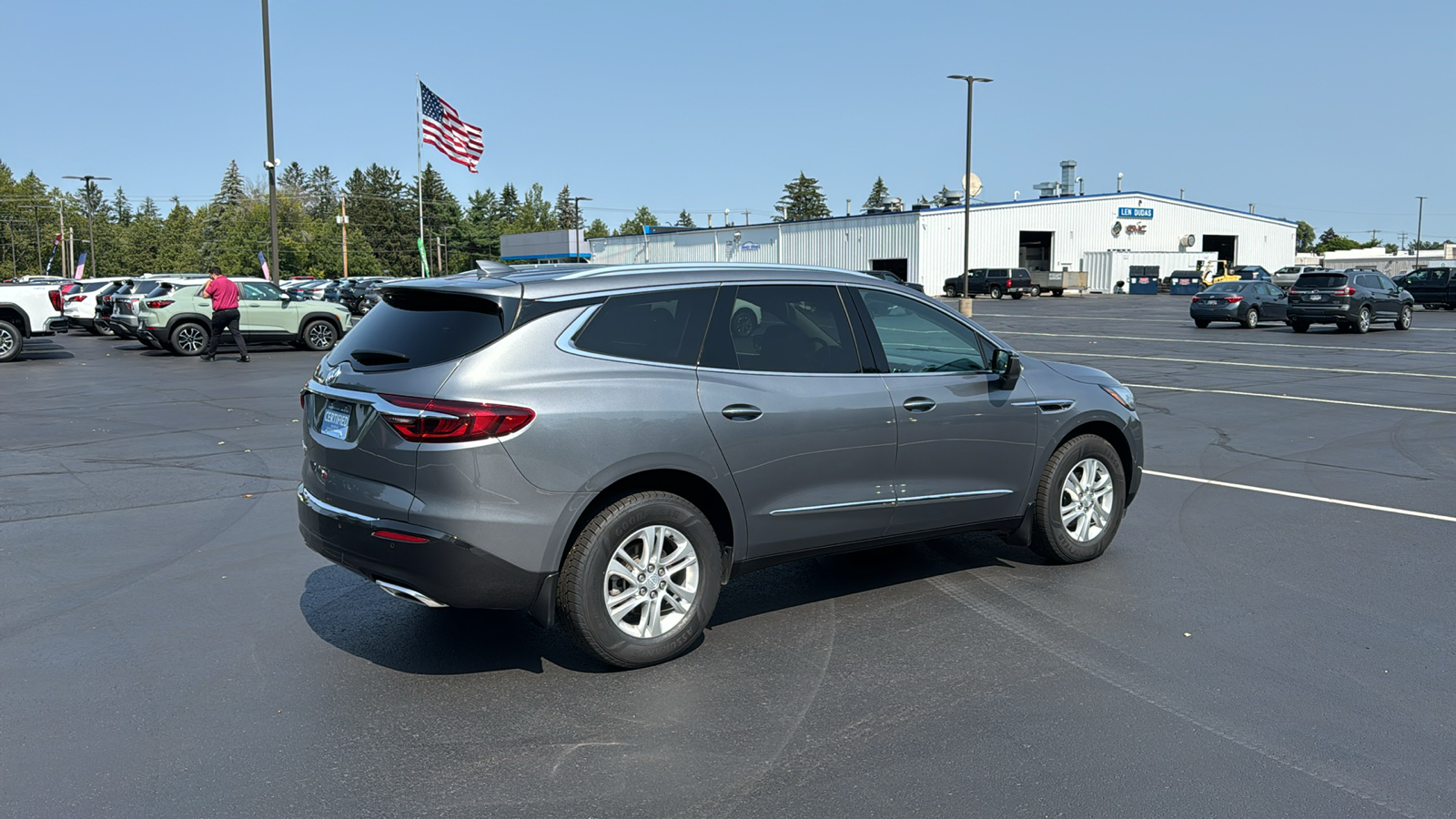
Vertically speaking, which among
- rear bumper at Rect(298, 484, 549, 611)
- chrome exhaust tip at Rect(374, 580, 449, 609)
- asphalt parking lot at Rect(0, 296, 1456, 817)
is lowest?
asphalt parking lot at Rect(0, 296, 1456, 817)

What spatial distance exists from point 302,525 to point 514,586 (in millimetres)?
1256

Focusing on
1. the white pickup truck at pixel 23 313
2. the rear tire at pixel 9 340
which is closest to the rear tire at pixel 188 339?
the white pickup truck at pixel 23 313

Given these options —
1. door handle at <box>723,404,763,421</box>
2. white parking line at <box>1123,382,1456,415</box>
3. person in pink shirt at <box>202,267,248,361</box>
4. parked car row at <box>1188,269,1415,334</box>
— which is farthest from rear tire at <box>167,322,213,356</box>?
parked car row at <box>1188,269,1415,334</box>

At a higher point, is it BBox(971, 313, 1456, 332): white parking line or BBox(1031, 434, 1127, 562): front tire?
BBox(971, 313, 1456, 332): white parking line

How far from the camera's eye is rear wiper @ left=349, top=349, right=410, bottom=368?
15.5 feet

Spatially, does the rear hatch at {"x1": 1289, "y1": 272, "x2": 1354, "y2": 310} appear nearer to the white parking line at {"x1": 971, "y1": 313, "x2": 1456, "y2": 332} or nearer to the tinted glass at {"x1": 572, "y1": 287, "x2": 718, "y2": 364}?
the white parking line at {"x1": 971, "y1": 313, "x2": 1456, "y2": 332}

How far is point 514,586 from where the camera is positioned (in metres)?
4.50

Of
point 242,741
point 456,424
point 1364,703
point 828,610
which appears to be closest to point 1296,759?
point 1364,703

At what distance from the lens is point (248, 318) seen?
24.0 metres

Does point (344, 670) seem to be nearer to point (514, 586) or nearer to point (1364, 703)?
point (514, 586)

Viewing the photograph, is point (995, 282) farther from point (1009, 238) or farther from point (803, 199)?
point (803, 199)

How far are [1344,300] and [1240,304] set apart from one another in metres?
3.28

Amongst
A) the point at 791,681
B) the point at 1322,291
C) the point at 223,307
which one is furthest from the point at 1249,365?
the point at 223,307

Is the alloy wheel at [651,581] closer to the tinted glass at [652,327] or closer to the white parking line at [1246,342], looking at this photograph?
the tinted glass at [652,327]
